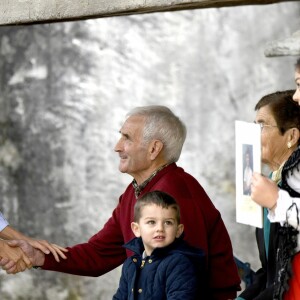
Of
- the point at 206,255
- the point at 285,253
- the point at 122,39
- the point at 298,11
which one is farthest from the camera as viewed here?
the point at 122,39

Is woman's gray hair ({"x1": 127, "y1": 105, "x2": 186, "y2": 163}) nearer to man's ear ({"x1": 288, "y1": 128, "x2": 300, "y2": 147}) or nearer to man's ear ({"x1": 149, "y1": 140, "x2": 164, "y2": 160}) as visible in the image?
man's ear ({"x1": 149, "y1": 140, "x2": 164, "y2": 160})

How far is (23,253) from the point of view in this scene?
19.8ft

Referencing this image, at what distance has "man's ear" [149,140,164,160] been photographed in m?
5.98

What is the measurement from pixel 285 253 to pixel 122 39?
3748 millimetres

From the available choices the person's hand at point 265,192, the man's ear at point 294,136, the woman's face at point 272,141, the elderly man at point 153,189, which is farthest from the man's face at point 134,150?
the person's hand at point 265,192

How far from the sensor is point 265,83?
7.67m

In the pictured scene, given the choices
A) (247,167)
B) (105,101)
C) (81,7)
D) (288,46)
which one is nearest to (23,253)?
(81,7)

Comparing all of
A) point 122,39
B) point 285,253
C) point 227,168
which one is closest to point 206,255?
point 285,253

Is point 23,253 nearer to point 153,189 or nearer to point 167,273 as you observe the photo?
point 153,189

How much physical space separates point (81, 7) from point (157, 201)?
4.21 ft

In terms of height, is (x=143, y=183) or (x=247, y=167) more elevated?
(x=247, y=167)

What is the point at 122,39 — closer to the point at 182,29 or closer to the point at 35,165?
the point at 182,29

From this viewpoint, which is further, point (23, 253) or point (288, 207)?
point (23, 253)

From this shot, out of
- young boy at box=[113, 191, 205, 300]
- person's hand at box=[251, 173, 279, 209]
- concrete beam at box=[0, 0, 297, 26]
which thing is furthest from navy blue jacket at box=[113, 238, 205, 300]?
concrete beam at box=[0, 0, 297, 26]
